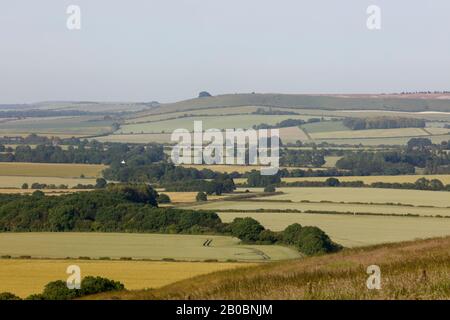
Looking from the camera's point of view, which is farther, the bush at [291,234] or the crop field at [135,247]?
the bush at [291,234]

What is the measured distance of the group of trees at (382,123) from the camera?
179 meters

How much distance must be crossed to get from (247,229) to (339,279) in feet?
138

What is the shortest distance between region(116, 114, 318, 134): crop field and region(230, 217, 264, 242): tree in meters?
114

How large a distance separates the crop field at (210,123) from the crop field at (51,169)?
53.0 m

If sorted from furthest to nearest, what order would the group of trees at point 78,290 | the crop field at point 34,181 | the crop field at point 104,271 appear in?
1. the crop field at point 34,181
2. the crop field at point 104,271
3. the group of trees at point 78,290

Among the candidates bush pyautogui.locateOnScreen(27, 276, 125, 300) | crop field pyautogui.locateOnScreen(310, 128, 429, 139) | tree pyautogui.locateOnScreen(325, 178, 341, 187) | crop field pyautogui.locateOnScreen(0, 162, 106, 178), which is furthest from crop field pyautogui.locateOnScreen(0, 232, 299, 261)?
crop field pyautogui.locateOnScreen(310, 128, 429, 139)

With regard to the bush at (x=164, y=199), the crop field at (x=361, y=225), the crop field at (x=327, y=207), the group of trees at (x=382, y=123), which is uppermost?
the group of trees at (x=382, y=123)

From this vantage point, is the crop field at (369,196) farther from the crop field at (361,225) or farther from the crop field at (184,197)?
the crop field at (361,225)

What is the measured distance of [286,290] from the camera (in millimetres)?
14023

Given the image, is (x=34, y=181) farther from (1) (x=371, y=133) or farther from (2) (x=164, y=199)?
(1) (x=371, y=133)

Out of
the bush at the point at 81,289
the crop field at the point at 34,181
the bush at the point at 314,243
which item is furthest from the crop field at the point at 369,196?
the bush at the point at 81,289

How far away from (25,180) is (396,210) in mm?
45460

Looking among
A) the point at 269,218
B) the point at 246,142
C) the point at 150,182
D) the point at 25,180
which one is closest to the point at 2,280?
the point at 269,218

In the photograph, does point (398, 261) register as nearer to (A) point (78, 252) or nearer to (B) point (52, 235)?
(A) point (78, 252)
